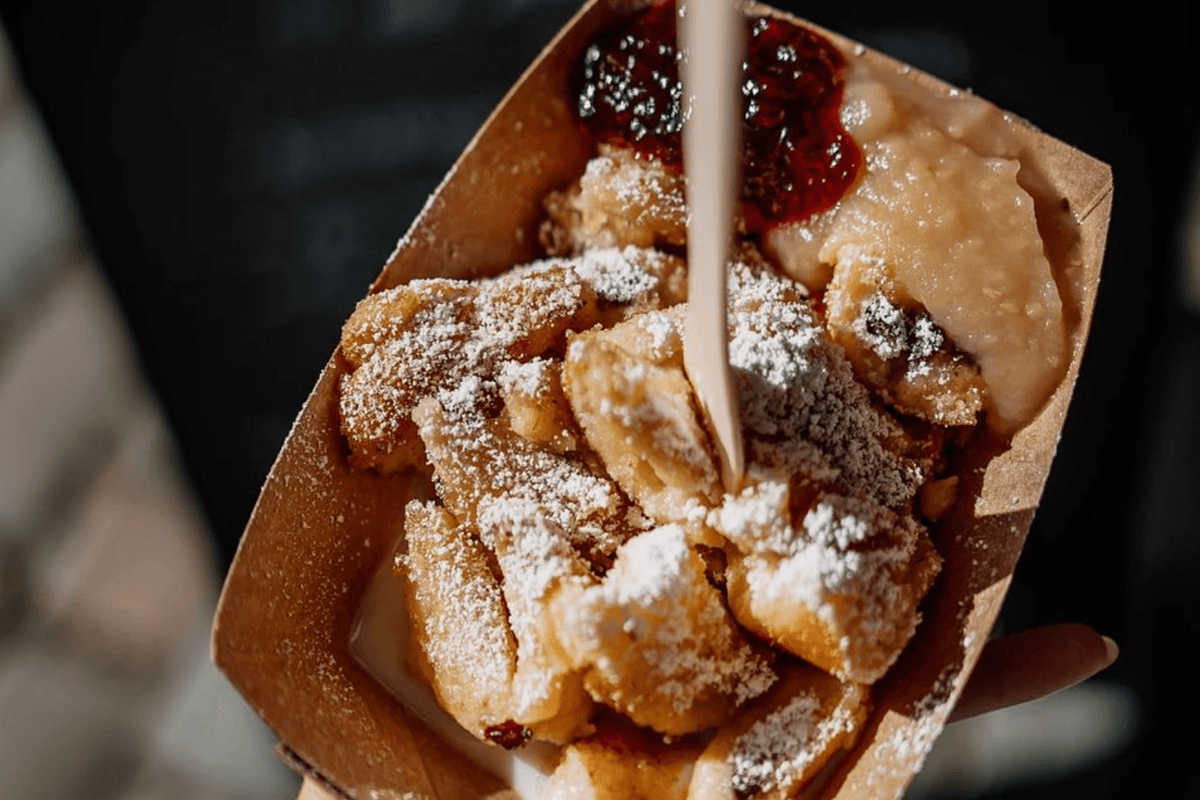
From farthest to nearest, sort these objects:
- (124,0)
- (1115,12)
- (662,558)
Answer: (124,0)
(1115,12)
(662,558)

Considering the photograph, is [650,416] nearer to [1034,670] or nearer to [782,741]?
[782,741]

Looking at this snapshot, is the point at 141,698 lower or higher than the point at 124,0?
lower

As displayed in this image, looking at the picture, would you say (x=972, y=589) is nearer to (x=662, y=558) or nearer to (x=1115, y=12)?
(x=662, y=558)

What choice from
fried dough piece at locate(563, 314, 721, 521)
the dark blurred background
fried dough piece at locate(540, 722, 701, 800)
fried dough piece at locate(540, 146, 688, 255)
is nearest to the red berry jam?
Result: fried dough piece at locate(540, 146, 688, 255)

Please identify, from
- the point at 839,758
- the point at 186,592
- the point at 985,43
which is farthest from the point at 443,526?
the point at 985,43

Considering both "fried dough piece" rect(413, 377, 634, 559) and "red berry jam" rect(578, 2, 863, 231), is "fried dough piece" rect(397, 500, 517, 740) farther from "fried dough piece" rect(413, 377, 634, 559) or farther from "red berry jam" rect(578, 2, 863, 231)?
"red berry jam" rect(578, 2, 863, 231)

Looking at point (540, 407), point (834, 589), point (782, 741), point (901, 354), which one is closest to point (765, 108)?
point (901, 354)

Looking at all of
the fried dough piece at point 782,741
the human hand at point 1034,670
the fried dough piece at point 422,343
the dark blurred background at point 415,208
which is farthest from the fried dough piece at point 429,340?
the dark blurred background at point 415,208
